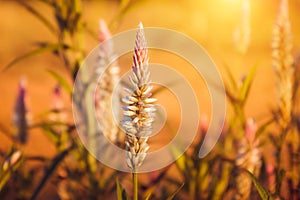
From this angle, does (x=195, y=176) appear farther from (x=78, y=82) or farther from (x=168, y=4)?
(x=168, y=4)

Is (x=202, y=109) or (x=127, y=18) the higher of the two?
(x=127, y=18)

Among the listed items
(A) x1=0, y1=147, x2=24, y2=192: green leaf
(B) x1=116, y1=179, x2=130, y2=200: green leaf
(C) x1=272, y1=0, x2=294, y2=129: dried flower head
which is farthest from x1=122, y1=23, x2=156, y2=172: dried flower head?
(C) x1=272, y1=0, x2=294, y2=129: dried flower head

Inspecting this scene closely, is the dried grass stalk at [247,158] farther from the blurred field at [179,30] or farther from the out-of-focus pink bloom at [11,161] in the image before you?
the blurred field at [179,30]

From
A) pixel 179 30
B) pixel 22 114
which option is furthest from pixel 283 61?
pixel 179 30

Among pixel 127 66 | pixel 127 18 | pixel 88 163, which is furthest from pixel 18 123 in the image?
pixel 127 18

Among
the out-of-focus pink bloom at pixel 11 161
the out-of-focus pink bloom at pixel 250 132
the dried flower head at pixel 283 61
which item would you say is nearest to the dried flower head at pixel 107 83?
the out-of-focus pink bloom at pixel 11 161

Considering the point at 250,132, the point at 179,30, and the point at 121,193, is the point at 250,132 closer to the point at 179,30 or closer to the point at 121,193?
the point at 121,193
